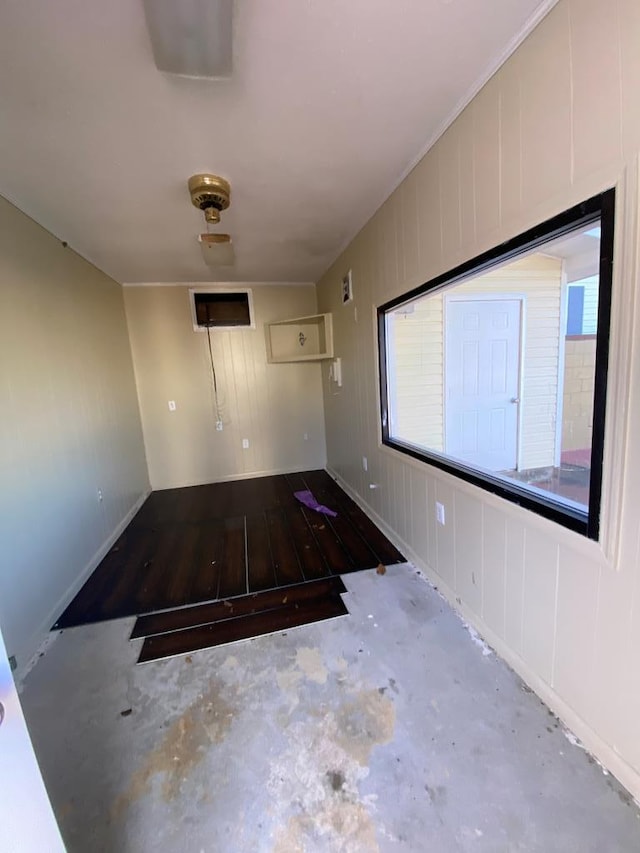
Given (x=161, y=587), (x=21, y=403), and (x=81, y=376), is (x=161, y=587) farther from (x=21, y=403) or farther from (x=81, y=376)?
(x=81, y=376)

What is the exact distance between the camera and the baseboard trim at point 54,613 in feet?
5.53

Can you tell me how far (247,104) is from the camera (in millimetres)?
1397

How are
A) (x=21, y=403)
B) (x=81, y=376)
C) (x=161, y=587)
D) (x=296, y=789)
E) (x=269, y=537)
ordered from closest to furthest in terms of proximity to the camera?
(x=296, y=789)
(x=21, y=403)
(x=161, y=587)
(x=81, y=376)
(x=269, y=537)

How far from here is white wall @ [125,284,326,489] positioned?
4047 millimetres

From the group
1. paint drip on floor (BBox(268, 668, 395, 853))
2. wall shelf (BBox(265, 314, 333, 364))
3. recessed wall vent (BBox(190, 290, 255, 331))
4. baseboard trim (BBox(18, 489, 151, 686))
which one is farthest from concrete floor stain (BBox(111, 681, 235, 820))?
recessed wall vent (BBox(190, 290, 255, 331))

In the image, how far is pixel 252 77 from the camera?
4.18ft

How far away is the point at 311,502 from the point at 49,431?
226 cm

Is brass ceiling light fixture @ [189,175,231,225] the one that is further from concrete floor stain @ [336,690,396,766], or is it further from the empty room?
concrete floor stain @ [336,690,396,766]

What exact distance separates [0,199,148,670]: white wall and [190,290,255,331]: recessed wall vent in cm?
109

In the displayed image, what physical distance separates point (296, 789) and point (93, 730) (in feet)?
2.78

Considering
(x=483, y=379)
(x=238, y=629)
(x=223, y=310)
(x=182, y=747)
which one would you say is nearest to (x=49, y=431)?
(x=238, y=629)

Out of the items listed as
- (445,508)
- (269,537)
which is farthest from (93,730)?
(445,508)

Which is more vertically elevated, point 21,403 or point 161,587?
point 21,403

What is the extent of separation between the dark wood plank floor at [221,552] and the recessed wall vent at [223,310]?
210cm
